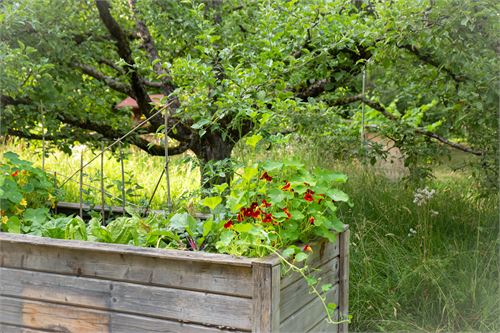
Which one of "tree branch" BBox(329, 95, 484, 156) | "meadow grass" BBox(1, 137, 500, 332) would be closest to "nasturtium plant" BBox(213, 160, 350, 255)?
"meadow grass" BBox(1, 137, 500, 332)

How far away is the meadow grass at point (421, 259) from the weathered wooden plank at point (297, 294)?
2.30ft

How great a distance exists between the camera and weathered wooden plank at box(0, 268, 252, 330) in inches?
83.7

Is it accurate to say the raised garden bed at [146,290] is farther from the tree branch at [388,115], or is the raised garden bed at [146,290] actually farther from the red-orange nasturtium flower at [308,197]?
the tree branch at [388,115]

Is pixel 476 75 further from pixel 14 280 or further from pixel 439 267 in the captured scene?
pixel 14 280

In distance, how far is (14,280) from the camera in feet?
8.28

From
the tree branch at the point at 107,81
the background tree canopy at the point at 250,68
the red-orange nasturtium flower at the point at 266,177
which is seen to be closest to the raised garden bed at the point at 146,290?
the red-orange nasturtium flower at the point at 266,177

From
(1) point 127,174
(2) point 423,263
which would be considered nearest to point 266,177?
(2) point 423,263

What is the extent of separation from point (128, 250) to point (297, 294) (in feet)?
2.13

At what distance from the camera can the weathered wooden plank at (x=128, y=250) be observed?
2107mm

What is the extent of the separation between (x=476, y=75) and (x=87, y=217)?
2307mm

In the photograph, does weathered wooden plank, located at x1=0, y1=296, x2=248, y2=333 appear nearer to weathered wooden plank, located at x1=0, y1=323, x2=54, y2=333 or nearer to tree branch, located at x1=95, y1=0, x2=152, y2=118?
weathered wooden plank, located at x1=0, y1=323, x2=54, y2=333

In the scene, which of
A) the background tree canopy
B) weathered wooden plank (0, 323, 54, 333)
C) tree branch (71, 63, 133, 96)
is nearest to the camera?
weathered wooden plank (0, 323, 54, 333)

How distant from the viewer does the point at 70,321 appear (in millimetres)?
2396

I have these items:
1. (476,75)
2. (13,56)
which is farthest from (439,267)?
(13,56)
